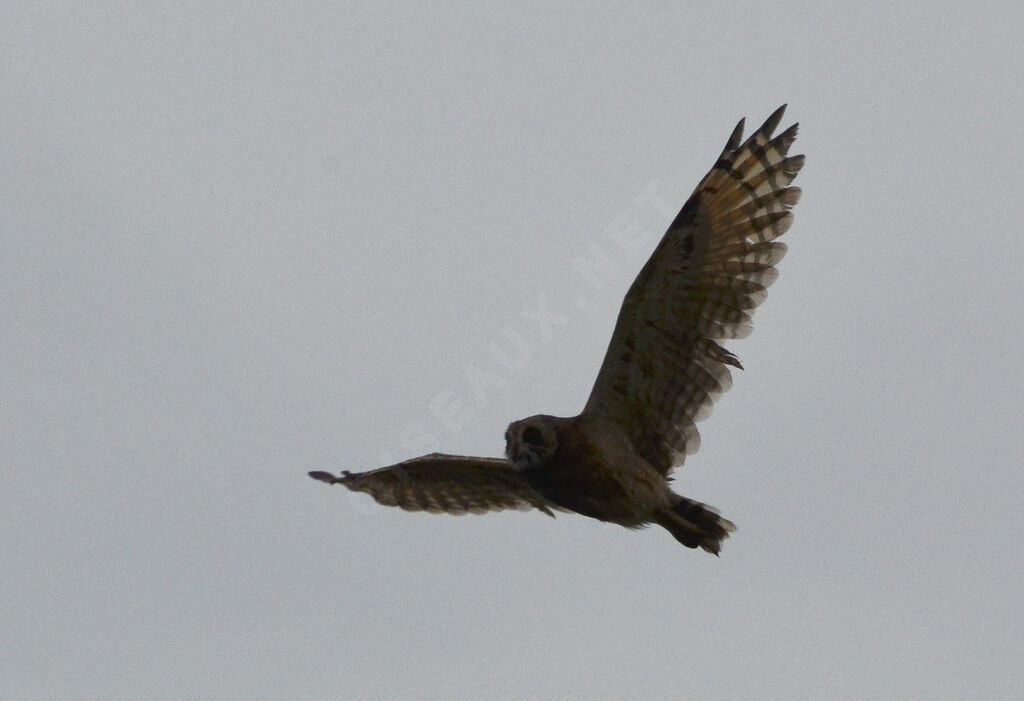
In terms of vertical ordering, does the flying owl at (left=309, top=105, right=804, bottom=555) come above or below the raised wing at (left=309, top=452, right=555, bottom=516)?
below

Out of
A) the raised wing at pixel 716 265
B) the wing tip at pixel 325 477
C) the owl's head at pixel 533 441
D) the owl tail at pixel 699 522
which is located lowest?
the owl tail at pixel 699 522

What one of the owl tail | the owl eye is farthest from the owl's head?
the owl tail

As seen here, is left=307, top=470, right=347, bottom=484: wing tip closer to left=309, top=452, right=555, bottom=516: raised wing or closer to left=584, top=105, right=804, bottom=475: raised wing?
left=309, top=452, right=555, bottom=516: raised wing

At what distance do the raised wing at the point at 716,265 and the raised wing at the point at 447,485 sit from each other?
1.63m

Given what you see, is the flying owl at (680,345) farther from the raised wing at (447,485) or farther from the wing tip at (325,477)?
the wing tip at (325,477)

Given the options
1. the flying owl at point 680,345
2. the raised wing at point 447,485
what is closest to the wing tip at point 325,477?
the raised wing at point 447,485

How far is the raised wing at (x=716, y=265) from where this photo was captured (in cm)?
1207

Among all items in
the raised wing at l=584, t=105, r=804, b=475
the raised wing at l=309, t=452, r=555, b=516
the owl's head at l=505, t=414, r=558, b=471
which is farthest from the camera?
the raised wing at l=309, t=452, r=555, b=516

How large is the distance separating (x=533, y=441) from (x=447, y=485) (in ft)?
5.32

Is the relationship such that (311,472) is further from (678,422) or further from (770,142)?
(770,142)

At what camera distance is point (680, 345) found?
40.3 feet

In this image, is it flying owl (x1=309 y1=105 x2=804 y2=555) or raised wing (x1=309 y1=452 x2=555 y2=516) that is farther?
raised wing (x1=309 y1=452 x2=555 y2=516)

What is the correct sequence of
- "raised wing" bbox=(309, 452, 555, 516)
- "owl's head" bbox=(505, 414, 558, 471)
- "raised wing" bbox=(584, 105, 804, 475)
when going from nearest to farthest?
"raised wing" bbox=(584, 105, 804, 475)
"owl's head" bbox=(505, 414, 558, 471)
"raised wing" bbox=(309, 452, 555, 516)

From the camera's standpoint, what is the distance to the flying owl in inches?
477
